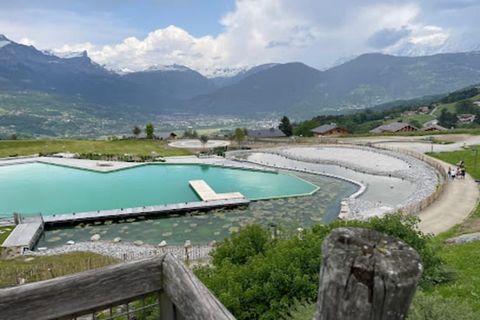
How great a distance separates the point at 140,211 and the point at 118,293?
25886 millimetres

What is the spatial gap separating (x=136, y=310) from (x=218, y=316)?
2.85 feet

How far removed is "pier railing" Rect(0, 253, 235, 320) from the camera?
7.24ft

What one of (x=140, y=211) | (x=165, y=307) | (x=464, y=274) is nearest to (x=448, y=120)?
(x=140, y=211)

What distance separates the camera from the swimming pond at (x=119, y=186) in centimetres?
3069

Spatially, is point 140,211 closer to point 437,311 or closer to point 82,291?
point 437,311

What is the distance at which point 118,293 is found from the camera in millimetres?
2477

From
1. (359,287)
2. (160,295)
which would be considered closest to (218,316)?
(160,295)

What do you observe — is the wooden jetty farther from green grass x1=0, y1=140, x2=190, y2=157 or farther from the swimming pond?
green grass x1=0, y1=140, x2=190, y2=157

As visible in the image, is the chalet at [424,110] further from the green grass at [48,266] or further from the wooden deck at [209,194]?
the green grass at [48,266]

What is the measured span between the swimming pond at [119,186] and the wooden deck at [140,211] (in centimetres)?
215

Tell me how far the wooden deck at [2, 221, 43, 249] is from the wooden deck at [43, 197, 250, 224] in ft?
4.17

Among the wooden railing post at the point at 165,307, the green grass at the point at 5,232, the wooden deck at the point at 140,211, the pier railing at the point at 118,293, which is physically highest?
the pier railing at the point at 118,293

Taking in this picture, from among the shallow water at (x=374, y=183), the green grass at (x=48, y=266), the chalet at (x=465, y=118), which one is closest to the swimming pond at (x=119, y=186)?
the shallow water at (x=374, y=183)

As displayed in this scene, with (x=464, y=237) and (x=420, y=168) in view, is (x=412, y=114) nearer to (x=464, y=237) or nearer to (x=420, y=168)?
(x=420, y=168)
